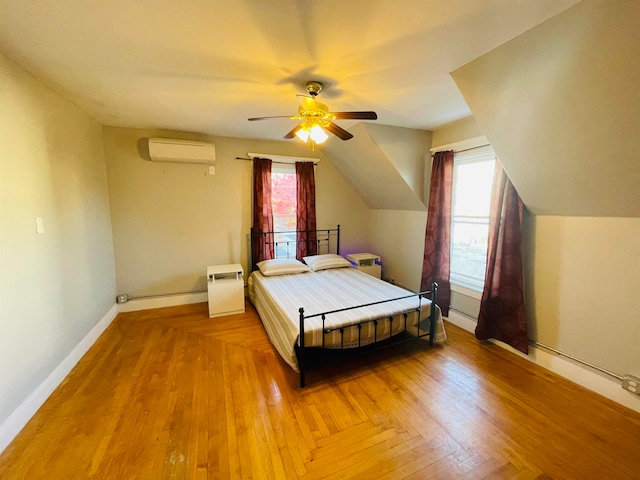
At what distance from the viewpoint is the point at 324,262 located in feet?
13.3

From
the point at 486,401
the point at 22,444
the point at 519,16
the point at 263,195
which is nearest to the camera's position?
the point at 519,16

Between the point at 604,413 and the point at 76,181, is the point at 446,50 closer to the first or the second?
the point at 604,413

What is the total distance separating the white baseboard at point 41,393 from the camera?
5.49ft

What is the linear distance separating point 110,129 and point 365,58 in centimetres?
341

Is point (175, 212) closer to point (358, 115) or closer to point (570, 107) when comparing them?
point (358, 115)

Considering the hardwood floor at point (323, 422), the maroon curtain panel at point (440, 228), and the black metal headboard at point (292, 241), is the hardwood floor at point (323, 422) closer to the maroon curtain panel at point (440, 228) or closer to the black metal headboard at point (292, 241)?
the maroon curtain panel at point (440, 228)

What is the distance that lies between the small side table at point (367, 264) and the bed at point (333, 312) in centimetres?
60

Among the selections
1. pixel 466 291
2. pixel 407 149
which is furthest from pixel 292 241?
pixel 466 291

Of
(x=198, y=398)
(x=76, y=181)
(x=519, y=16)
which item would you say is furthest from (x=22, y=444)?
(x=519, y=16)

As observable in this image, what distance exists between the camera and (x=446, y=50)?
5.72 feet

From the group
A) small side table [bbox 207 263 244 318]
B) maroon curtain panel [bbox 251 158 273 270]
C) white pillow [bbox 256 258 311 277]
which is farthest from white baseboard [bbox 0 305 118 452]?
maroon curtain panel [bbox 251 158 273 270]

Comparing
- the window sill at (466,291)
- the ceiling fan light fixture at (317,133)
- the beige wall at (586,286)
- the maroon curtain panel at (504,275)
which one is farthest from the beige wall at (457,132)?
the ceiling fan light fixture at (317,133)

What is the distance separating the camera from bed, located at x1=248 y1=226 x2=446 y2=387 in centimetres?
229

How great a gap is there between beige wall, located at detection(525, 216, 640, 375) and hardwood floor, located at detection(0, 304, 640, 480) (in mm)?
343
